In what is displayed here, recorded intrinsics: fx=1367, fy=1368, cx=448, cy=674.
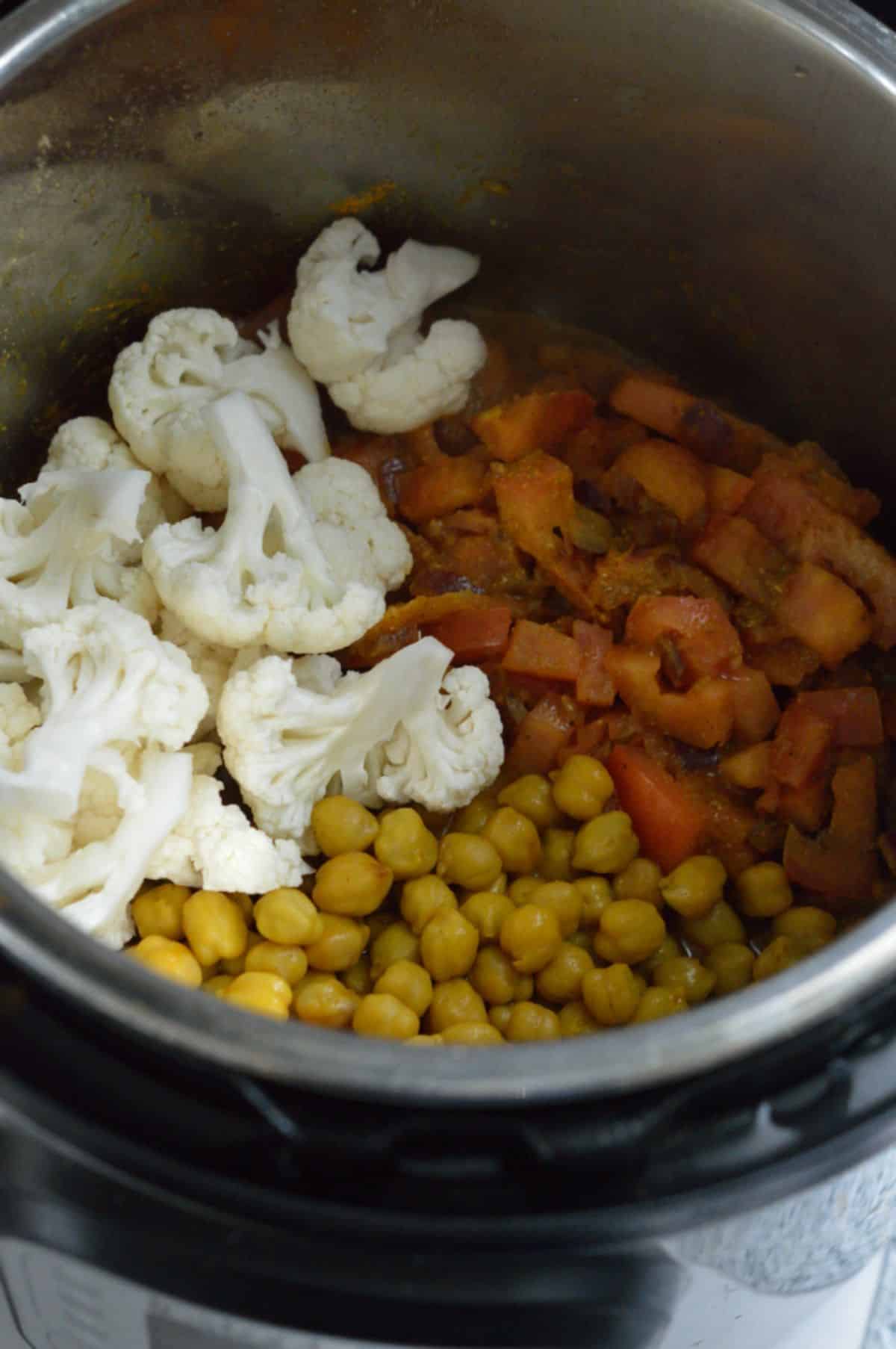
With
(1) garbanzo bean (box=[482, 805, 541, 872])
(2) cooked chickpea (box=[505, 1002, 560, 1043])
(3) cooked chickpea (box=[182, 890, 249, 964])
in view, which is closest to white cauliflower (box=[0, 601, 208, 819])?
Answer: (3) cooked chickpea (box=[182, 890, 249, 964])

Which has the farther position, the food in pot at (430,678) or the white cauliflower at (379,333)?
the white cauliflower at (379,333)

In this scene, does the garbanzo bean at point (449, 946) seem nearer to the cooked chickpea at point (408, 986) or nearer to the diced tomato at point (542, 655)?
the cooked chickpea at point (408, 986)

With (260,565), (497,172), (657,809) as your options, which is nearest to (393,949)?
(657,809)

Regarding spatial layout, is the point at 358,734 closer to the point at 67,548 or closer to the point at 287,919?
the point at 287,919

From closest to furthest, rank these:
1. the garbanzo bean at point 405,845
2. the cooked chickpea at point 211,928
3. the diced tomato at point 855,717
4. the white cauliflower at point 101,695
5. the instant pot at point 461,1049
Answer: the instant pot at point 461,1049
the white cauliflower at point 101,695
the cooked chickpea at point 211,928
the garbanzo bean at point 405,845
the diced tomato at point 855,717

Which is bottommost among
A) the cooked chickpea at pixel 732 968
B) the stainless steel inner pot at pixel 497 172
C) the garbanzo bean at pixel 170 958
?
the garbanzo bean at pixel 170 958

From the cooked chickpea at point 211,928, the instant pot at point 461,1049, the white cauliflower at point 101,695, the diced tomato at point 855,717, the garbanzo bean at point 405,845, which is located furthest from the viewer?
the diced tomato at point 855,717

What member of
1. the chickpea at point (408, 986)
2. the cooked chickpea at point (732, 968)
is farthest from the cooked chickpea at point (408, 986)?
the cooked chickpea at point (732, 968)

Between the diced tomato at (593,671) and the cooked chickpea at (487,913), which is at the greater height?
the diced tomato at (593,671)
